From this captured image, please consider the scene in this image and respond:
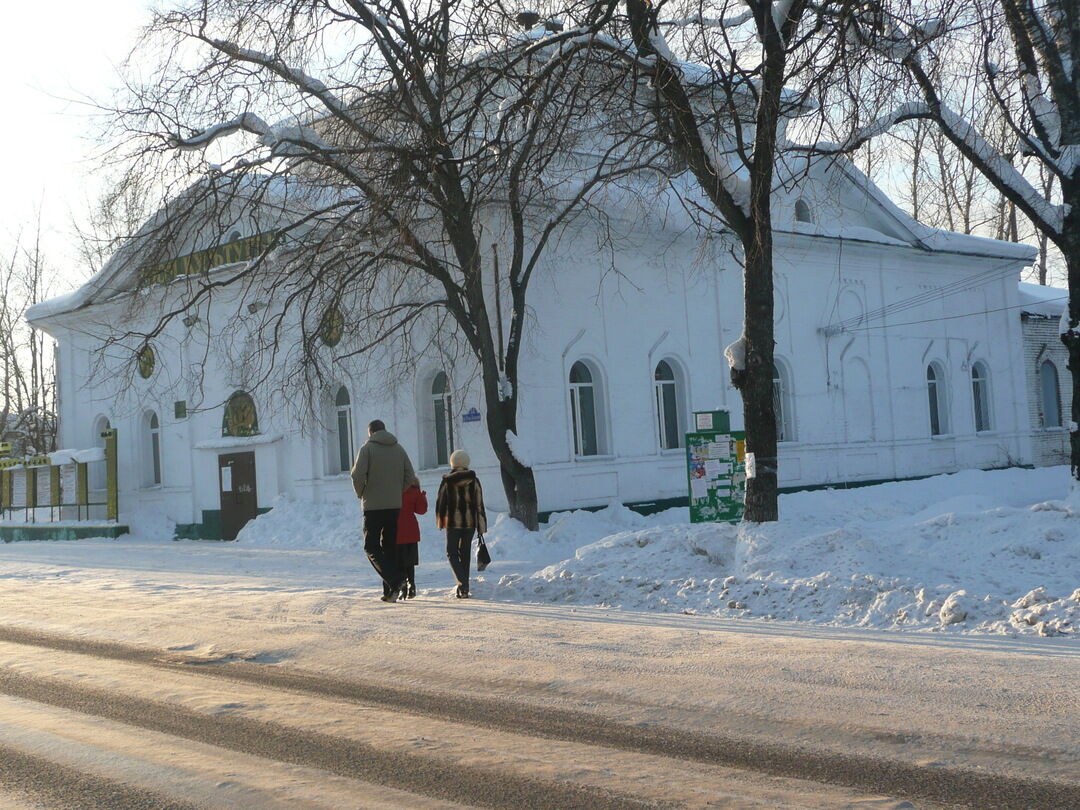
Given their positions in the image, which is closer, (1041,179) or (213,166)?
(1041,179)

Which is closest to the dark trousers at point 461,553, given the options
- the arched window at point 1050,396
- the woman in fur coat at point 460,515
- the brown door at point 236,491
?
the woman in fur coat at point 460,515

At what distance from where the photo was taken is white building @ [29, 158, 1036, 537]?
2230cm

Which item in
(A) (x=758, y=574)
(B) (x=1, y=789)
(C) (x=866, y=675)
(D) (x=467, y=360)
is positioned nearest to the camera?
(B) (x=1, y=789)

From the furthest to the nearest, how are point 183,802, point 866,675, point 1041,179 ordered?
point 1041,179, point 866,675, point 183,802

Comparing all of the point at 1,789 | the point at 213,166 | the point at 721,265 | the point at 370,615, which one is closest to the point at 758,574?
the point at 370,615

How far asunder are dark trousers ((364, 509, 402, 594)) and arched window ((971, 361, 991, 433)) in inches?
912

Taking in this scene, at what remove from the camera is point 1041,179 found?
15.3 meters

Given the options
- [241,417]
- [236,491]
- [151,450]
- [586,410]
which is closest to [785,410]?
[586,410]

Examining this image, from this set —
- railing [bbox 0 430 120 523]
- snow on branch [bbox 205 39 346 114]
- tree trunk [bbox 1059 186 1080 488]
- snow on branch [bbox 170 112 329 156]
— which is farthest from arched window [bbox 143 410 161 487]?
tree trunk [bbox 1059 186 1080 488]

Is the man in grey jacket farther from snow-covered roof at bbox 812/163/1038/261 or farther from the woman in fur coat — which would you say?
snow-covered roof at bbox 812/163/1038/261

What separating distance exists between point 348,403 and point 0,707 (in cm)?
1735

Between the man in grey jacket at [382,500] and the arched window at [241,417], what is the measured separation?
47.6 ft

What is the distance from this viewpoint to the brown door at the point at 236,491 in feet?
85.5

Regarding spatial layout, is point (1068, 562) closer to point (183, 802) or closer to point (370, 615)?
point (370, 615)
